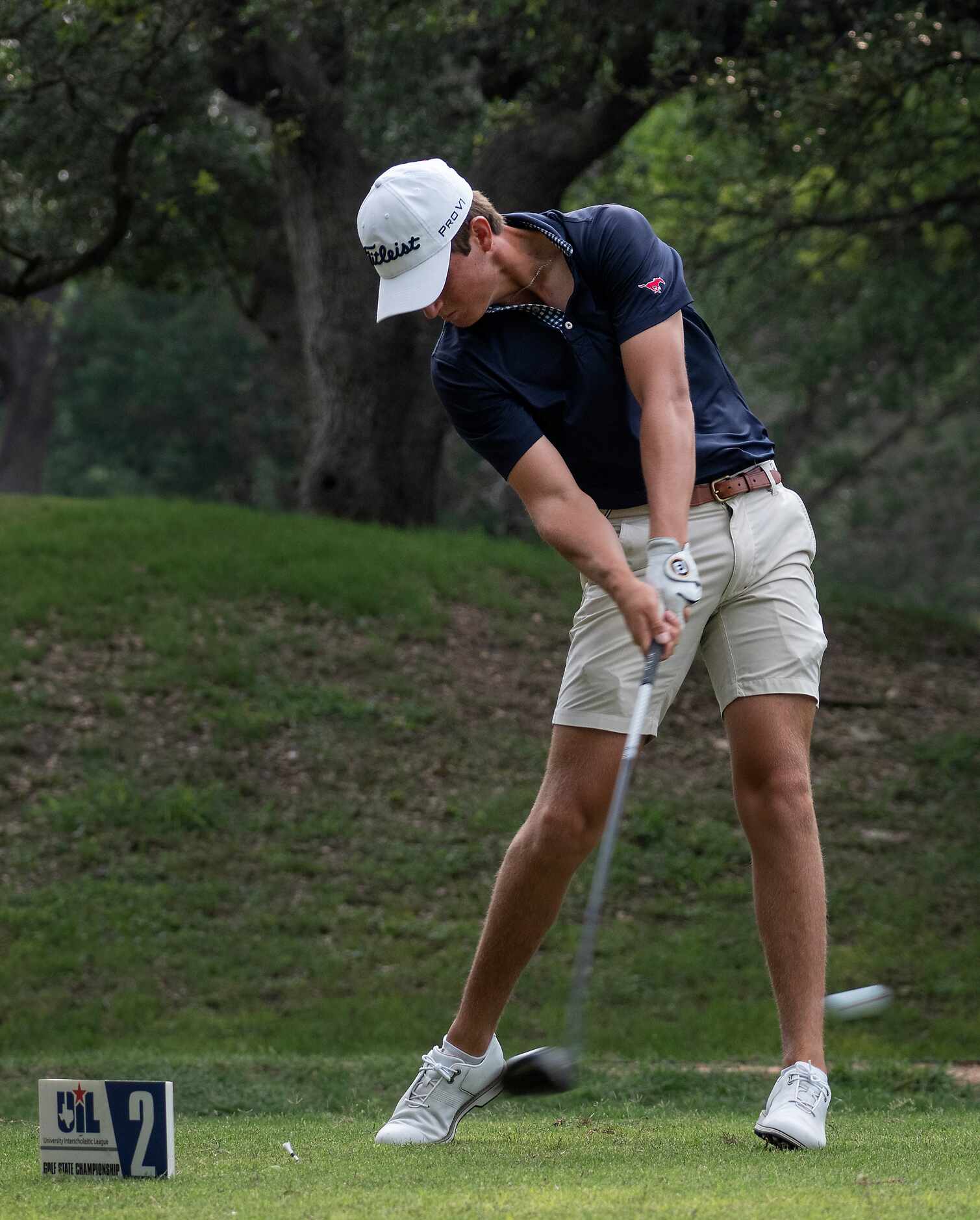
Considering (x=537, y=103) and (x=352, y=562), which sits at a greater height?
(x=537, y=103)

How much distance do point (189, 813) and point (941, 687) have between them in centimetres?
623

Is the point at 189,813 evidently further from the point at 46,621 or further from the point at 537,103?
the point at 537,103

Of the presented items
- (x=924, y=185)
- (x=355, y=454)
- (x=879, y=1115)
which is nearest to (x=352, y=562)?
(x=355, y=454)

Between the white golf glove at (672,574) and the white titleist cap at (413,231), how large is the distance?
0.74m

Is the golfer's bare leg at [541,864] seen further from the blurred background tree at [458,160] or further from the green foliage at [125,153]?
the blurred background tree at [458,160]

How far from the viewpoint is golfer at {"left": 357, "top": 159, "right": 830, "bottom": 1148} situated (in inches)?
134

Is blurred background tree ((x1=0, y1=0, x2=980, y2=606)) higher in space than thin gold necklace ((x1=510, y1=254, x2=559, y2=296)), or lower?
higher

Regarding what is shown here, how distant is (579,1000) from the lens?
3.17 metres

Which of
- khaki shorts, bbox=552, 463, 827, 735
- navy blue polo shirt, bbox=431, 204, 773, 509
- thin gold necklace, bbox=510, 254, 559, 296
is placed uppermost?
thin gold necklace, bbox=510, 254, 559, 296

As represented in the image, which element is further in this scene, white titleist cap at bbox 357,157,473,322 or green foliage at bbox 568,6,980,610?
green foliage at bbox 568,6,980,610

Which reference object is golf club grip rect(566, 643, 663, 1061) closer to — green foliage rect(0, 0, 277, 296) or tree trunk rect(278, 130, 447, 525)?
green foliage rect(0, 0, 277, 296)

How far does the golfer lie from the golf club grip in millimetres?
113

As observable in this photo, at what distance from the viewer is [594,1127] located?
12.6ft

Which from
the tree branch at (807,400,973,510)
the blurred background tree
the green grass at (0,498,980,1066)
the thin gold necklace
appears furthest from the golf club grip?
the tree branch at (807,400,973,510)
